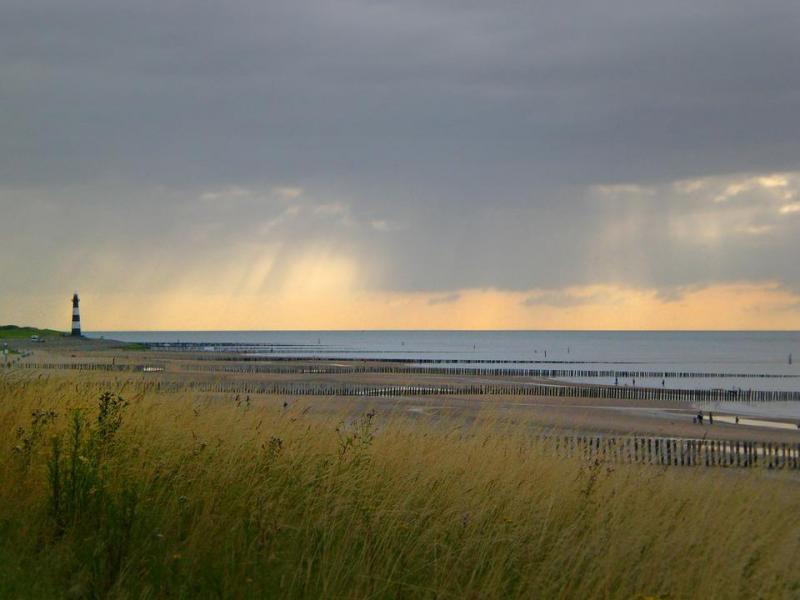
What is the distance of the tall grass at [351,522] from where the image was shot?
6168 millimetres

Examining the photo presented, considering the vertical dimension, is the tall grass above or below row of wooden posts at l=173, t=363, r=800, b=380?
below

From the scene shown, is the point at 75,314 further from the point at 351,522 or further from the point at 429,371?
the point at 351,522

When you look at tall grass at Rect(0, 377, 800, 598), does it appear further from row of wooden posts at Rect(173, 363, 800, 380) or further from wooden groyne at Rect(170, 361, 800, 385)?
wooden groyne at Rect(170, 361, 800, 385)

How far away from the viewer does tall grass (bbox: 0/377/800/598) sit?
617 centimetres

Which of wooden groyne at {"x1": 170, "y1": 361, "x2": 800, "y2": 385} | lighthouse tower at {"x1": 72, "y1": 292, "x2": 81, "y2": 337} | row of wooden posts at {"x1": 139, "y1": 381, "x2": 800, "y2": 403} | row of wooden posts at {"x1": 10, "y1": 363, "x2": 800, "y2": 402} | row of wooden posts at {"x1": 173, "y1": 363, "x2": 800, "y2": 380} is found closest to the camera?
row of wooden posts at {"x1": 139, "y1": 381, "x2": 800, "y2": 403}

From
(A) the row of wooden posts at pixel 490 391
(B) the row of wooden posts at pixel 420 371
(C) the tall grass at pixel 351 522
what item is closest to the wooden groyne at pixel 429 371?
(B) the row of wooden posts at pixel 420 371

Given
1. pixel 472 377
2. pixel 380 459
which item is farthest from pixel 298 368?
pixel 380 459

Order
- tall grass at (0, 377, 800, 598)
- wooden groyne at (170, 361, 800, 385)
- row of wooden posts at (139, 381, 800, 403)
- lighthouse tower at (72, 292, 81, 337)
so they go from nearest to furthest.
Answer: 1. tall grass at (0, 377, 800, 598)
2. row of wooden posts at (139, 381, 800, 403)
3. wooden groyne at (170, 361, 800, 385)
4. lighthouse tower at (72, 292, 81, 337)

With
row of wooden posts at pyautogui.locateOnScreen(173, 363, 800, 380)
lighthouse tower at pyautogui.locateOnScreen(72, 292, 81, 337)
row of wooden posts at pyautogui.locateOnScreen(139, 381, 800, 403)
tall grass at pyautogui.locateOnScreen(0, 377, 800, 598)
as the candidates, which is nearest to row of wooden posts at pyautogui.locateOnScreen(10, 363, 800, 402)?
row of wooden posts at pyautogui.locateOnScreen(139, 381, 800, 403)

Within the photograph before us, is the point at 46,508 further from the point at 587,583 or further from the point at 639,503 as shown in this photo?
the point at 639,503

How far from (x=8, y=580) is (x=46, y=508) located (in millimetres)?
1556

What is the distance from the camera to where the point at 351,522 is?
7.06 m

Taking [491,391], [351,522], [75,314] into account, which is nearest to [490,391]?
[491,391]

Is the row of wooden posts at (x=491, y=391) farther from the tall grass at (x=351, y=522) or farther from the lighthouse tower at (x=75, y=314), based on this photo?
the lighthouse tower at (x=75, y=314)
